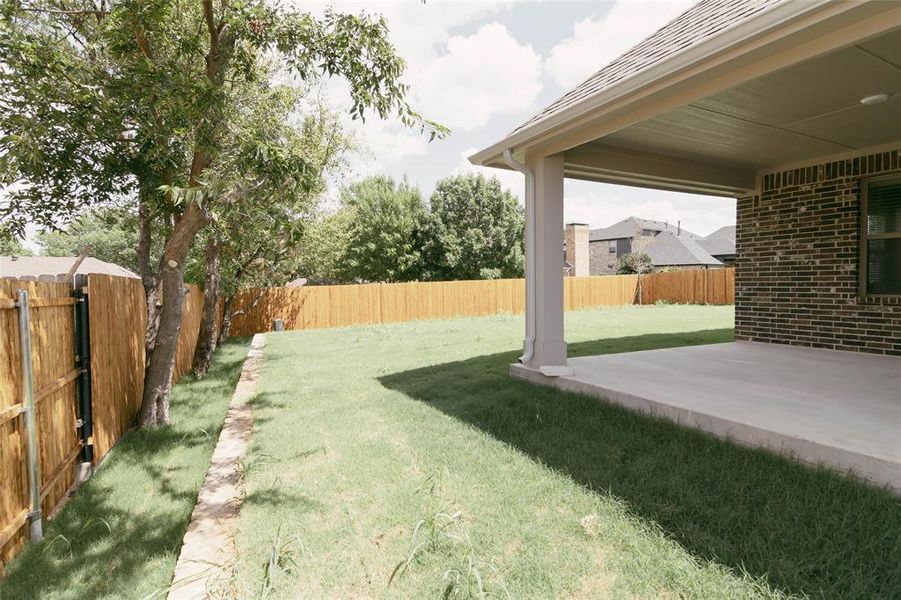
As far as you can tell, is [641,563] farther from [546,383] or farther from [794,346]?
[794,346]

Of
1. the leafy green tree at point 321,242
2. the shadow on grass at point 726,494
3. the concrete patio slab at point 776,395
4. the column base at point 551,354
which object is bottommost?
the shadow on grass at point 726,494

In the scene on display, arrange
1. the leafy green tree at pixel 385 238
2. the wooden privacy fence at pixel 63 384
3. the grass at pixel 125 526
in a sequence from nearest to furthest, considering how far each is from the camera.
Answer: the grass at pixel 125 526
the wooden privacy fence at pixel 63 384
the leafy green tree at pixel 385 238

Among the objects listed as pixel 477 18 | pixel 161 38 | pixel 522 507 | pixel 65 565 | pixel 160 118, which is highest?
pixel 477 18

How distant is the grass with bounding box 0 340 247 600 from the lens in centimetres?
236

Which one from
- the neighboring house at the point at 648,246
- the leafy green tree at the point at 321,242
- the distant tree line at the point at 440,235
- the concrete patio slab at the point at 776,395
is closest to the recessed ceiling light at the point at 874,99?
the concrete patio slab at the point at 776,395

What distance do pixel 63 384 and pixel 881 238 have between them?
8.40 metres

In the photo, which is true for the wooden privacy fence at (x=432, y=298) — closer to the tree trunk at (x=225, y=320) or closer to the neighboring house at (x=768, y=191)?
the tree trunk at (x=225, y=320)

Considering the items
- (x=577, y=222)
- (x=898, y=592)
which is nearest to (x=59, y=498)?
(x=898, y=592)

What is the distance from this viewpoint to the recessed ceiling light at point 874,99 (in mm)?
4137

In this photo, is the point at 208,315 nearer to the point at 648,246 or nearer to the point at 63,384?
the point at 63,384

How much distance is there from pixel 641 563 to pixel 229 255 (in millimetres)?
9195

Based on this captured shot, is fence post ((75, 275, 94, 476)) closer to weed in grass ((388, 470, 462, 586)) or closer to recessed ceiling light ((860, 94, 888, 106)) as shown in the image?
weed in grass ((388, 470, 462, 586))

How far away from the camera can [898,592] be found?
6.00 feet

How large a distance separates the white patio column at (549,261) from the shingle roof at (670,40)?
616mm
